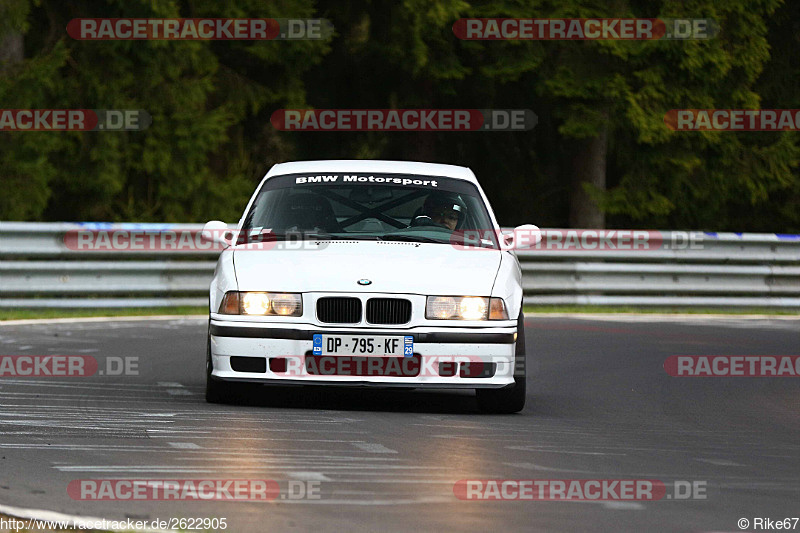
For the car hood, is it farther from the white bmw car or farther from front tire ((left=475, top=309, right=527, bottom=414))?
front tire ((left=475, top=309, right=527, bottom=414))

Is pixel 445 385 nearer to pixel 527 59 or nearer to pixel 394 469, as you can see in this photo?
pixel 394 469

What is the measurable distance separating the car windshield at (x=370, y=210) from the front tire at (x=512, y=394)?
0.90 meters

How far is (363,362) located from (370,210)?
1.76 metres

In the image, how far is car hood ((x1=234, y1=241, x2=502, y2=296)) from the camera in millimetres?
9359

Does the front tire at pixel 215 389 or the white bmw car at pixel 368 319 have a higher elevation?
the white bmw car at pixel 368 319

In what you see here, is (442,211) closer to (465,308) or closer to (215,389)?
(465,308)

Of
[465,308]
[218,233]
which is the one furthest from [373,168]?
[465,308]

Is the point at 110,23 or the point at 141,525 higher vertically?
the point at 110,23

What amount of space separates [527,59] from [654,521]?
20.6 m

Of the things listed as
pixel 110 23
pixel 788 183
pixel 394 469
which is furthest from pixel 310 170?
pixel 788 183

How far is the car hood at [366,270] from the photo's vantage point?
9359 mm

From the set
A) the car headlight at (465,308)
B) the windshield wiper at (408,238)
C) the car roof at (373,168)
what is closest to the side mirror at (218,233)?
the car roof at (373,168)

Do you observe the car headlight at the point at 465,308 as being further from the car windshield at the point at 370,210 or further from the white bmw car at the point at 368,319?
the car windshield at the point at 370,210

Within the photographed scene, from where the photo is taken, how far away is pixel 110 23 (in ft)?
77.8
